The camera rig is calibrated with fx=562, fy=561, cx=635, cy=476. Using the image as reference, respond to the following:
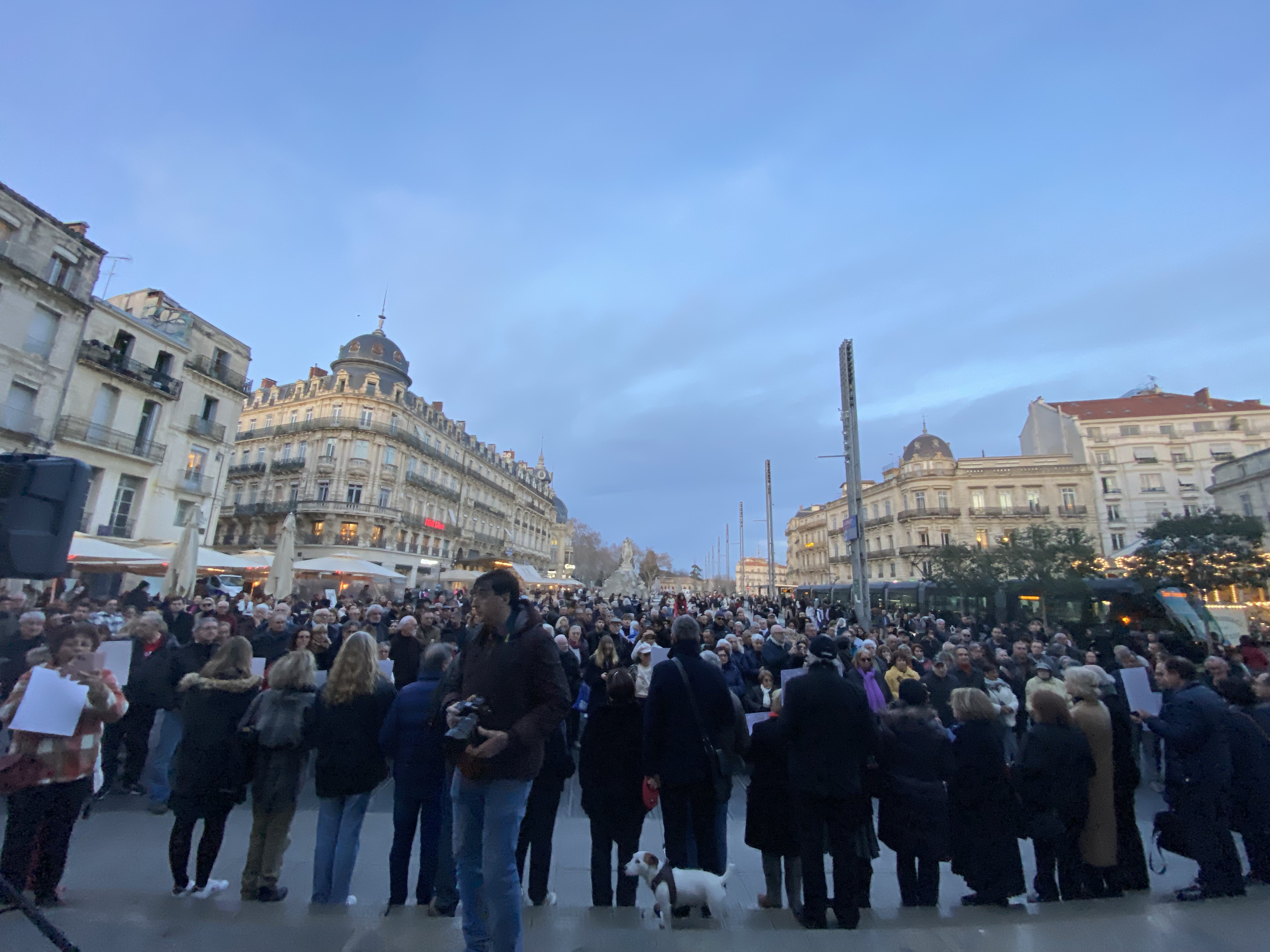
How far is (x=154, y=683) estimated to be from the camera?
5.73 m

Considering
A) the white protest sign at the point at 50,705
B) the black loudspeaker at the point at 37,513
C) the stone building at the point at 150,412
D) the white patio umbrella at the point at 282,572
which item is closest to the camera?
the black loudspeaker at the point at 37,513

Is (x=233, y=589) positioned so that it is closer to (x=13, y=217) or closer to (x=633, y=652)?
(x=13, y=217)

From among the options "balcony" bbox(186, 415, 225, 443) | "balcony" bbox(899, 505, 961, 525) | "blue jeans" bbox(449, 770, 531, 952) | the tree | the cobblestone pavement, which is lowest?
A: the cobblestone pavement

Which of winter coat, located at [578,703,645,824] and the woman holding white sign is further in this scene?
winter coat, located at [578,703,645,824]

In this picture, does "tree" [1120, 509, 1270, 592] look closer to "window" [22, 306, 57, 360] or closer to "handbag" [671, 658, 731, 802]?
"handbag" [671, 658, 731, 802]

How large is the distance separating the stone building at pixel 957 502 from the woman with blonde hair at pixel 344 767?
43.1 metres

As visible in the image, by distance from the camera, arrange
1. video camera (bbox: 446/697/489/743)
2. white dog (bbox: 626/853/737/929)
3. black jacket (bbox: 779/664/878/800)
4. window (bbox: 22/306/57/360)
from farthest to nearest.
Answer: window (bbox: 22/306/57/360)
black jacket (bbox: 779/664/878/800)
white dog (bbox: 626/853/737/929)
video camera (bbox: 446/697/489/743)

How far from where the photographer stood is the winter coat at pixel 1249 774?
13.6 ft

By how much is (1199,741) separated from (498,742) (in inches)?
195

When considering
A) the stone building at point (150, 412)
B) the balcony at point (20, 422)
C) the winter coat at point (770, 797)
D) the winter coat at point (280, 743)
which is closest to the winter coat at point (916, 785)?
the winter coat at point (770, 797)

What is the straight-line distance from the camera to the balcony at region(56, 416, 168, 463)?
69.3 ft

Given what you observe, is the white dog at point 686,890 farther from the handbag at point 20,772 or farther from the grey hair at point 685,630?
the handbag at point 20,772

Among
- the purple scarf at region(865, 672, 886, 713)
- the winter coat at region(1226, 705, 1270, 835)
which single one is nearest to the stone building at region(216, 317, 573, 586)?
the purple scarf at region(865, 672, 886, 713)

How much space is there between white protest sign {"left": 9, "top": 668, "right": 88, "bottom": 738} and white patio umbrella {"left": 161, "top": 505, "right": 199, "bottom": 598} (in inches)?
400
